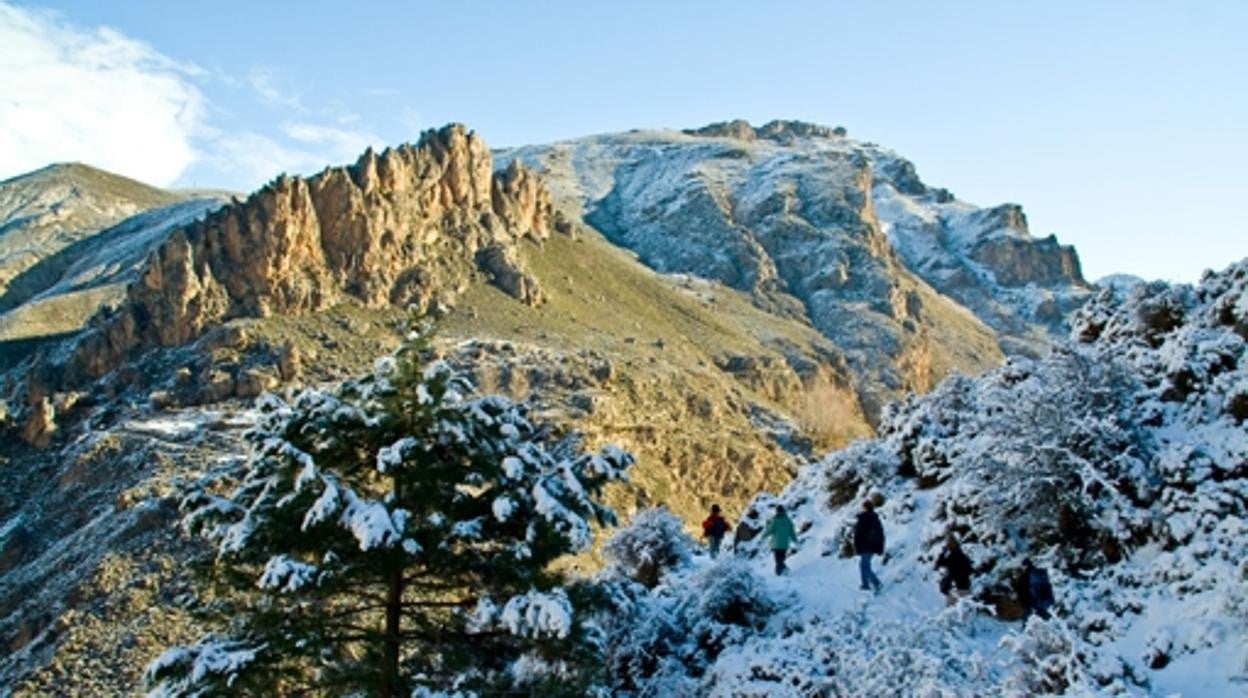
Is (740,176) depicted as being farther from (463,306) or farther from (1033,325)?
(463,306)

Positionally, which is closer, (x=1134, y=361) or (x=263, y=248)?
(x=1134, y=361)

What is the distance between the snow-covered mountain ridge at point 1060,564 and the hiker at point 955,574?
0.15m

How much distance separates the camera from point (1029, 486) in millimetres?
11406

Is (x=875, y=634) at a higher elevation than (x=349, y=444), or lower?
lower

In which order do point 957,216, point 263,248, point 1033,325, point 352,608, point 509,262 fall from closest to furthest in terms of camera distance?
1. point 352,608
2. point 263,248
3. point 509,262
4. point 1033,325
5. point 957,216

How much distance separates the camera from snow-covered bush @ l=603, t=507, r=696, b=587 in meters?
16.9

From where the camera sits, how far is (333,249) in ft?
239

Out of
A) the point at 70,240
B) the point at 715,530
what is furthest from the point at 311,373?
the point at 70,240

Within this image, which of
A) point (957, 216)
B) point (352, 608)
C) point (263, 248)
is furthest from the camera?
point (957, 216)

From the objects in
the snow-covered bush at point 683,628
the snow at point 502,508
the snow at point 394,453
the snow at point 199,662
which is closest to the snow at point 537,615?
the snow at point 502,508

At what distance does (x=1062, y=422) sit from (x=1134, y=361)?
2.46 m

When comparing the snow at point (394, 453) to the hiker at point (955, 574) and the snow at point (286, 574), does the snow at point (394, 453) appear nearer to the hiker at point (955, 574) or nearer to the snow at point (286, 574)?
the snow at point (286, 574)

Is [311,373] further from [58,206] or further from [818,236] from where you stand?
[58,206]

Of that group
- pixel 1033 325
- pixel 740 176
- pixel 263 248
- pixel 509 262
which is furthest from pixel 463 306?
pixel 1033 325
